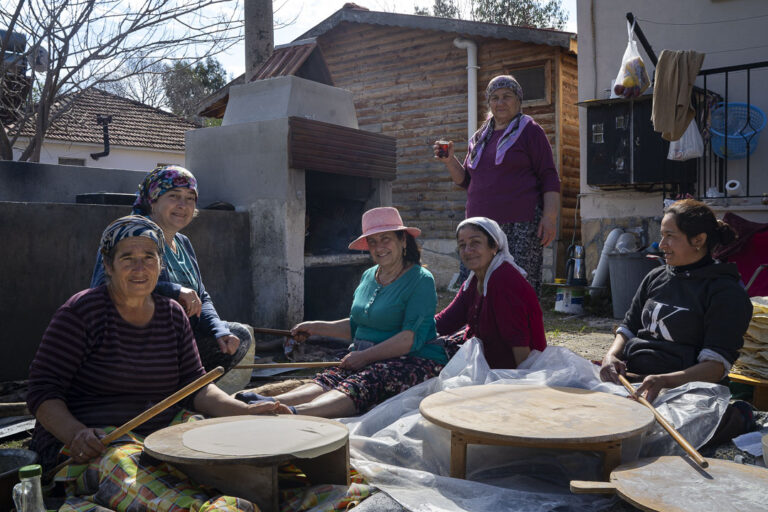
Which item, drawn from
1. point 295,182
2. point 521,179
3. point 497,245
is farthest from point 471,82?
point 497,245

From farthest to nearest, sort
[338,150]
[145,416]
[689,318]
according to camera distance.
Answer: [338,150] < [689,318] < [145,416]

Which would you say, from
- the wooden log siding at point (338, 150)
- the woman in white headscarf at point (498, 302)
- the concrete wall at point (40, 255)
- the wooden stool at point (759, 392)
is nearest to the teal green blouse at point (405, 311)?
the woman in white headscarf at point (498, 302)

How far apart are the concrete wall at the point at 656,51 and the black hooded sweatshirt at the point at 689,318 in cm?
385

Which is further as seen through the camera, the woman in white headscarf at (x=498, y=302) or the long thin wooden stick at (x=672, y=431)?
the woman in white headscarf at (x=498, y=302)

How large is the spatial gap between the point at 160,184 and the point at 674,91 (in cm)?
523

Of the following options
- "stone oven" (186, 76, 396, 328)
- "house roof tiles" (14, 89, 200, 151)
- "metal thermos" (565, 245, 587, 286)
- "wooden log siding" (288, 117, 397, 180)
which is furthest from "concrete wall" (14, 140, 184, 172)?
"metal thermos" (565, 245, 587, 286)

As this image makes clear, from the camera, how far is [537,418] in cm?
257

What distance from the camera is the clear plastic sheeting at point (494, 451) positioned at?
2420 millimetres

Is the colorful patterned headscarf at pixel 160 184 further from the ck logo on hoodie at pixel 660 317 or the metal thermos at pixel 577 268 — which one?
the metal thermos at pixel 577 268

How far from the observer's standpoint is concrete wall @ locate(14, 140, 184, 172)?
16359mm

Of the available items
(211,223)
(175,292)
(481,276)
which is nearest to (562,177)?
(211,223)

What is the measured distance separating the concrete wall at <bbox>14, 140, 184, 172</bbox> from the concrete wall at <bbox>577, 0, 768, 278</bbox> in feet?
39.5

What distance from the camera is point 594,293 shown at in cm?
802

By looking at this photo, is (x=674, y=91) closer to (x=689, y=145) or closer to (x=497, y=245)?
(x=689, y=145)
